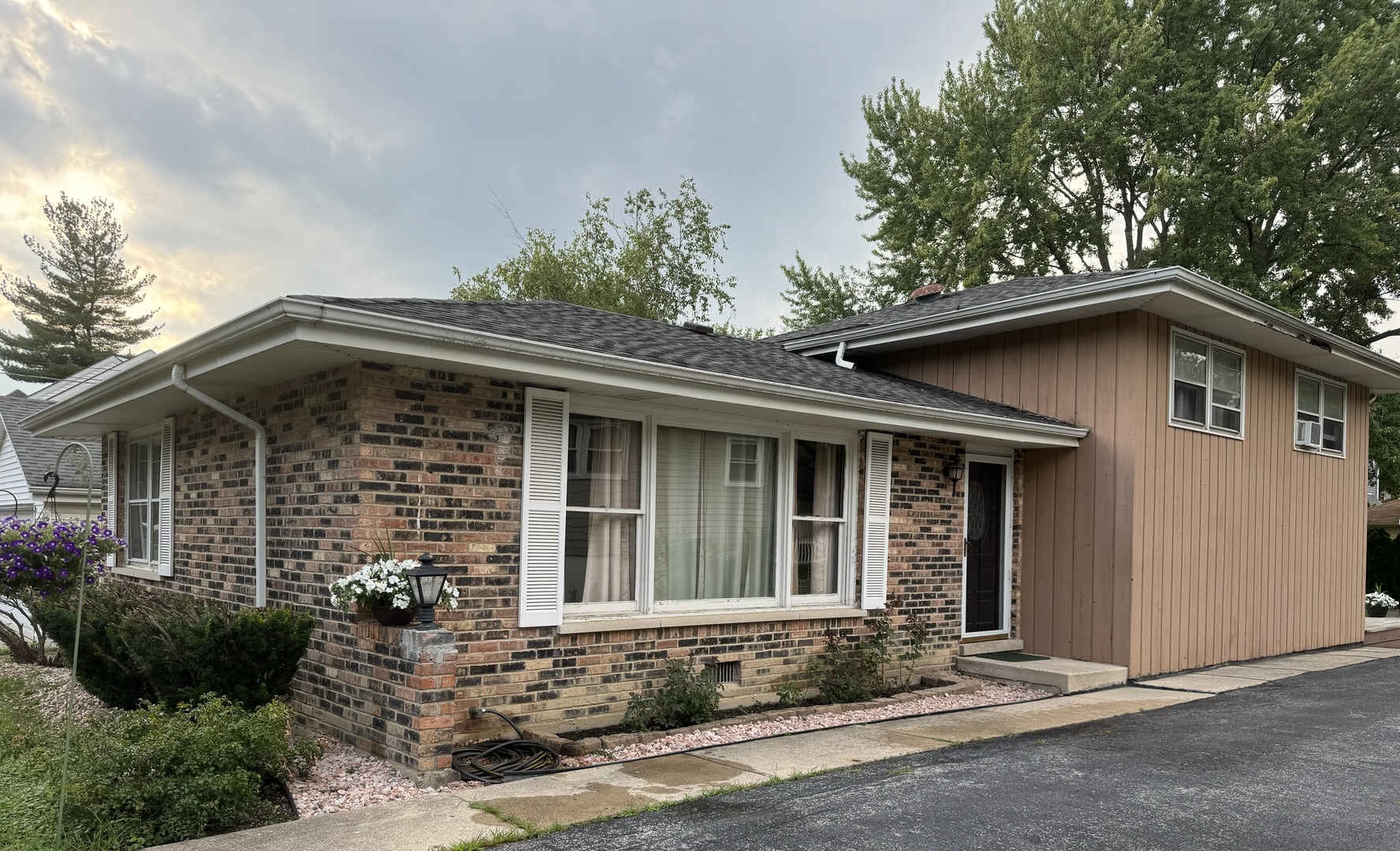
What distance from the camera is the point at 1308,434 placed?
40.2ft

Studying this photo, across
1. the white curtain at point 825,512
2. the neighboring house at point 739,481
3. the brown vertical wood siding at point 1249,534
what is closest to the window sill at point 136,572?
the neighboring house at point 739,481

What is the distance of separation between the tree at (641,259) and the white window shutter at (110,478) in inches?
763

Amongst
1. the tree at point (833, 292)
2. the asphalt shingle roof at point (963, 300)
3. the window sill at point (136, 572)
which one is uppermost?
the tree at point (833, 292)

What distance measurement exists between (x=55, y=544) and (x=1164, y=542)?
1149 centimetres

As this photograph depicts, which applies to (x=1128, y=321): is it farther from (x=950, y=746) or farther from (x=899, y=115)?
(x=899, y=115)

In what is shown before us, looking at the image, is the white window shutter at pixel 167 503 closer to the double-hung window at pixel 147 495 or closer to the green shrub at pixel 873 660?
the double-hung window at pixel 147 495

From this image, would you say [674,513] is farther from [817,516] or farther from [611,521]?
[817,516]

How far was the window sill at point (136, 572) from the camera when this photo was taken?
9.39 meters

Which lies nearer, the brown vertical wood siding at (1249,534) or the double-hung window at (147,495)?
the double-hung window at (147,495)

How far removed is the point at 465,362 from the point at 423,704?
1998mm

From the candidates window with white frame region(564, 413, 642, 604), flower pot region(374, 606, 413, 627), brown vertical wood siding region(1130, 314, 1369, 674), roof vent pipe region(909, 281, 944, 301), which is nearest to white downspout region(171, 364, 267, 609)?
flower pot region(374, 606, 413, 627)

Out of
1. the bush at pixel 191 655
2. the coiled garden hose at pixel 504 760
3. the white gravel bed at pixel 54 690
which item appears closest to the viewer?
the coiled garden hose at pixel 504 760

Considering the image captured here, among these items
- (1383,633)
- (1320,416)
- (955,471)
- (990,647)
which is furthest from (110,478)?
(1383,633)

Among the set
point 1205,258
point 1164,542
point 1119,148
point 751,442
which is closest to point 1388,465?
point 1205,258
